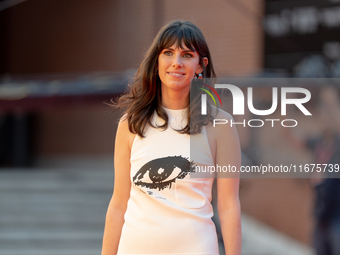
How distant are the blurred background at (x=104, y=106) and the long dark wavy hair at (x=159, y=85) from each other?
2.49 m

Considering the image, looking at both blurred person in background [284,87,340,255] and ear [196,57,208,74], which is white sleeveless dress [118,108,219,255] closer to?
ear [196,57,208,74]

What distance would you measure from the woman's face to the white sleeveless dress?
0.17m

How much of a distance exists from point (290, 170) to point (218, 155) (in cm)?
702

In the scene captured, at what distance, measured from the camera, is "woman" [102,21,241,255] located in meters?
1.60

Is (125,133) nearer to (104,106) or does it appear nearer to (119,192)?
(119,192)

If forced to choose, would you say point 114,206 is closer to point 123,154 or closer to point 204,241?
point 123,154

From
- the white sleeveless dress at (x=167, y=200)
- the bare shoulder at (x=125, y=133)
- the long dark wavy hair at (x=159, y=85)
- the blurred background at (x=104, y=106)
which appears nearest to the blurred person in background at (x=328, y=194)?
the blurred background at (x=104, y=106)

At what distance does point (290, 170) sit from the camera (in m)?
8.31

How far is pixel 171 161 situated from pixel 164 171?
5 cm

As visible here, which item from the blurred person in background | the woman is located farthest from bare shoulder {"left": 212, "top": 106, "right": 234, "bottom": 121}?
the blurred person in background

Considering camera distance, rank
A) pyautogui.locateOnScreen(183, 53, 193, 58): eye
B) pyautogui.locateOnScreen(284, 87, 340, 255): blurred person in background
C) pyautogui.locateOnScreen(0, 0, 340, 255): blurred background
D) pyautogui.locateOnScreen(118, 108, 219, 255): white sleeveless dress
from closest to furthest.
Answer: pyautogui.locateOnScreen(118, 108, 219, 255): white sleeveless dress → pyautogui.locateOnScreen(183, 53, 193, 58): eye → pyautogui.locateOnScreen(284, 87, 340, 255): blurred person in background → pyautogui.locateOnScreen(0, 0, 340, 255): blurred background

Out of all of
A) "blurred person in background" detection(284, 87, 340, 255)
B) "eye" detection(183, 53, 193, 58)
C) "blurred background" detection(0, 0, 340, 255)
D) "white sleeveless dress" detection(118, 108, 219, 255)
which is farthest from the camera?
"blurred background" detection(0, 0, 340, 255)

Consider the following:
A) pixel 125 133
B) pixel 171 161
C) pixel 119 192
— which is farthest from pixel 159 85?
pixel 119 192

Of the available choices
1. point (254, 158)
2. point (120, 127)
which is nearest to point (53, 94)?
point (254, 158)
